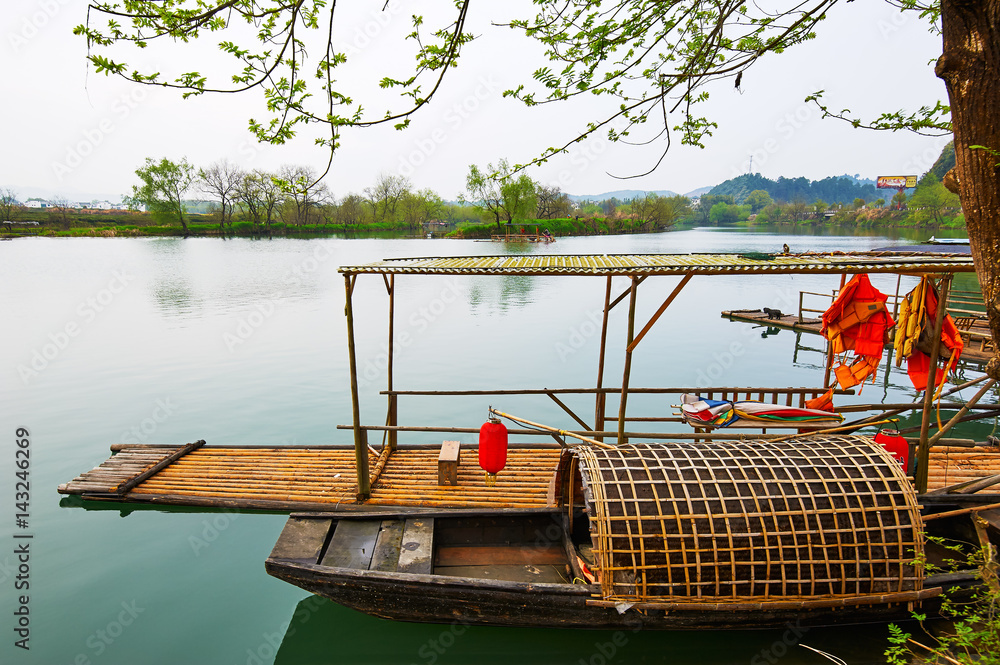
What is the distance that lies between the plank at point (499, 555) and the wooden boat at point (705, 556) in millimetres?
279

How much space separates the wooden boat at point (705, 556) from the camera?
381cm

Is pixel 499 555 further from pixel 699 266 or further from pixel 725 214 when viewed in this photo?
pixel 725 214

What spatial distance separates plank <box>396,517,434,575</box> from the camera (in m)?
4.36

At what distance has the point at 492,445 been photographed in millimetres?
5414

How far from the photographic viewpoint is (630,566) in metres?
3.80

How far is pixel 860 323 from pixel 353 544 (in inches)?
245

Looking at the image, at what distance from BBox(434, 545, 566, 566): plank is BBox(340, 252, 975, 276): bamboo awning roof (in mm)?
2648

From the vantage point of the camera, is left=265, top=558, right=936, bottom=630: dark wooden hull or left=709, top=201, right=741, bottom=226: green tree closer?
left=265, top=558, right=936, bottom=630: dark wooden hull

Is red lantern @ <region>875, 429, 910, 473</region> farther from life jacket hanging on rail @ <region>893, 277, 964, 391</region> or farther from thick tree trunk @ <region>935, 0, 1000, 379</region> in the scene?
thick tree trunk @ <region>935, 0, 1000, 379</region>

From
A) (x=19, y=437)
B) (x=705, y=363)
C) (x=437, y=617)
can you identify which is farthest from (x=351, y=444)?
(x=705, y=363)

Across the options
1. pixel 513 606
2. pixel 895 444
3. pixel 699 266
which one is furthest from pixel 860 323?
pixel 513 606

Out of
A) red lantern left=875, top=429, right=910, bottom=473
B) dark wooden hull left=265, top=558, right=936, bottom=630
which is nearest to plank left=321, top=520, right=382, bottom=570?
dark wooden hull left=265, top=558, right=936, bottom=630

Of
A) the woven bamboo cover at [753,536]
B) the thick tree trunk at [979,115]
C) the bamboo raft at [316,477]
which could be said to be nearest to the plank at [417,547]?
the bamboo raft at [316,477]

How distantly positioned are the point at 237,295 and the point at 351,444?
1701cm
